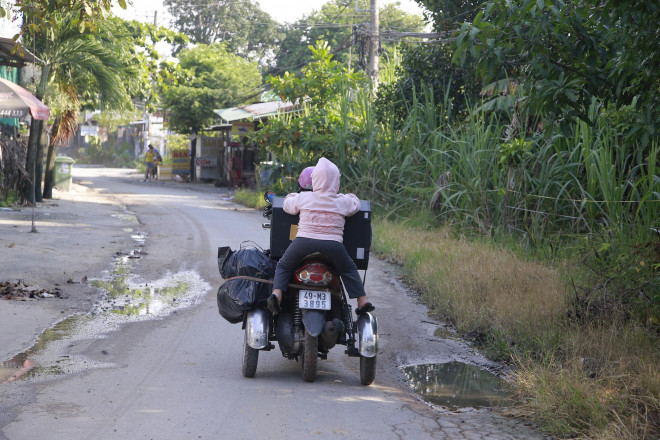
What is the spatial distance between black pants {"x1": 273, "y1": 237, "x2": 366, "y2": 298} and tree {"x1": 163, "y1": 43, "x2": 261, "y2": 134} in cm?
3088

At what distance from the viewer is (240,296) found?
6.18 metres

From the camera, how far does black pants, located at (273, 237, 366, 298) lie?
5.92 meters

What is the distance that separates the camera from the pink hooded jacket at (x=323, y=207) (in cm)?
601

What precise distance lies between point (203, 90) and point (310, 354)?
3353 centimetres

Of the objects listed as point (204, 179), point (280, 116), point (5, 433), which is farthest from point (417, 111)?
point (204, 179)

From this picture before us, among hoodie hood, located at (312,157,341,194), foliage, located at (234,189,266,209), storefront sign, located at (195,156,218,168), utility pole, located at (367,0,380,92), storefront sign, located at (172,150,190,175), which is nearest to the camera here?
hoodie hood, located at (312,157,341,194)

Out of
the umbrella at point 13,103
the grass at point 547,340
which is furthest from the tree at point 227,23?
the grass at point 547,340

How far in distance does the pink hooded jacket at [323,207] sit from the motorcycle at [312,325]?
215 mm

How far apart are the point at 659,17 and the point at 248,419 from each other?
157 inches

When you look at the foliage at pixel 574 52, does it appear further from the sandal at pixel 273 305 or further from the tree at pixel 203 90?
the tree at pixel 203 90

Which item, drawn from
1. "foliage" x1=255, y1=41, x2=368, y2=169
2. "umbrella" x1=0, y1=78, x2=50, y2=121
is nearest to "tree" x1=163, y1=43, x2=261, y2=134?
"foliage" x1=255, y1=41, x2=368, y2=169

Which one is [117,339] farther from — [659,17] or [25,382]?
[659,17]

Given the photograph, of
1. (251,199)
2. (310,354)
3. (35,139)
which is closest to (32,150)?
(35,139)

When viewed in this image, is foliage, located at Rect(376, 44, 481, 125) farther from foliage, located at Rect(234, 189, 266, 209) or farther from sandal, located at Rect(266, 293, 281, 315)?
sandal, located at Rect(266, 293, 281, 315)
